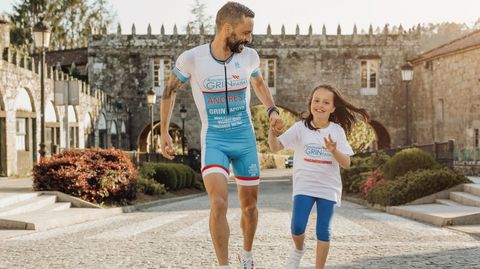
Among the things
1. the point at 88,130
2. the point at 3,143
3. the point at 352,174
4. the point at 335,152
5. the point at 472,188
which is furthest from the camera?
the point at 88,130

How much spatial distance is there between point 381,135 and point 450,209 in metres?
34.9

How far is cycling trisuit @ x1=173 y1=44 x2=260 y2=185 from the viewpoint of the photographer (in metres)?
5.67

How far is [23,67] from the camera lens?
25516 mm

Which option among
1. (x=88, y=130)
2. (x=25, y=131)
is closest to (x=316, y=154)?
(x=25, y=131)

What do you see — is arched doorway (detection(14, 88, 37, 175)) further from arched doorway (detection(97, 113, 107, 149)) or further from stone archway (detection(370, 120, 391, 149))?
stone archway (detection(370, 120, 391, 149))

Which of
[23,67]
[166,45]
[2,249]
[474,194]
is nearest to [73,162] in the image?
[2,249]

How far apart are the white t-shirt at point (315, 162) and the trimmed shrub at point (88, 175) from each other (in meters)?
10.4

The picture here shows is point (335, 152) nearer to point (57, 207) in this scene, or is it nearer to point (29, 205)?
point (29, 205)

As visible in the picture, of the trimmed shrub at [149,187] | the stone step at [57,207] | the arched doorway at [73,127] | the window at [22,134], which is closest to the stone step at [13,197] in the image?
the stone step at [57,207]

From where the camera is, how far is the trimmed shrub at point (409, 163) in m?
17.5

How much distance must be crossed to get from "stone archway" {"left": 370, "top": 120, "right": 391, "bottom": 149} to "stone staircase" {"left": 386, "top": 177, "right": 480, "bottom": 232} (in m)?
31.3

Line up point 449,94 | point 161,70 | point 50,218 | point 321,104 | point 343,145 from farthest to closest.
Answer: point 161,70
point 449,94
point 50,218
point 321,104
point 343,145

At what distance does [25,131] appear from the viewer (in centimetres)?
2647

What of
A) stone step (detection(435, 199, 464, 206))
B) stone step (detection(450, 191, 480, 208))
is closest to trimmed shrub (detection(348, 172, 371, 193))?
stone step (detection(435, 199, 464, 206))
